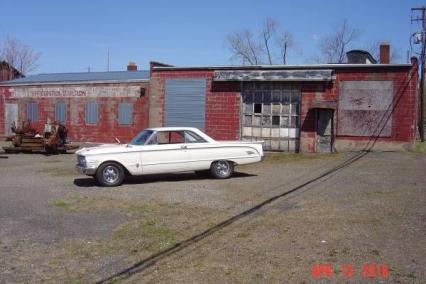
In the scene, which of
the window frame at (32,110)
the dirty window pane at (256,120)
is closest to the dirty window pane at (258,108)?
the dirty window pane at (256,120)

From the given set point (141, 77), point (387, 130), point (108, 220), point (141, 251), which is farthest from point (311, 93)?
point (141, 251)

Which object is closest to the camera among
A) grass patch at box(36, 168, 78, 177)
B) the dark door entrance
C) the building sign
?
grass patch at box(36, 168, 78, 177)

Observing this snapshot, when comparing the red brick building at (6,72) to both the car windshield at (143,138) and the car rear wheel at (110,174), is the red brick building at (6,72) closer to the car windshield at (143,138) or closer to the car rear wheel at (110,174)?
the car windshield at (143,138)

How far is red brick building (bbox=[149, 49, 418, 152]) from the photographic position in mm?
21828

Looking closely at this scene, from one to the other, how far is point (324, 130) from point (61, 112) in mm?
15266

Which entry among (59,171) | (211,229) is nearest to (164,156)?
(59,171)

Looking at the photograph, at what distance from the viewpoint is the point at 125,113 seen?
28.0 m

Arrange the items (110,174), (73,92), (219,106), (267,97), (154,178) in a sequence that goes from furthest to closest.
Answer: (73,92) → (219,106) → (267,97) → (154,178) → (110,174)

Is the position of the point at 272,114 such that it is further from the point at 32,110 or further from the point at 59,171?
the point at 32,110

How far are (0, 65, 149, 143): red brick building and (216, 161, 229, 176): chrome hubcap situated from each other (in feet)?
44.1

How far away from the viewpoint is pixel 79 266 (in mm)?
6363

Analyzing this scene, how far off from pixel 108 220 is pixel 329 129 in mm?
15288

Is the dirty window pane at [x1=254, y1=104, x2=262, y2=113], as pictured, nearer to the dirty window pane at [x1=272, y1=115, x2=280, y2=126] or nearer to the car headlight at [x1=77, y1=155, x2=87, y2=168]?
the dirty window pane at [x1=272, y1=115, x2=280, y2=126]
